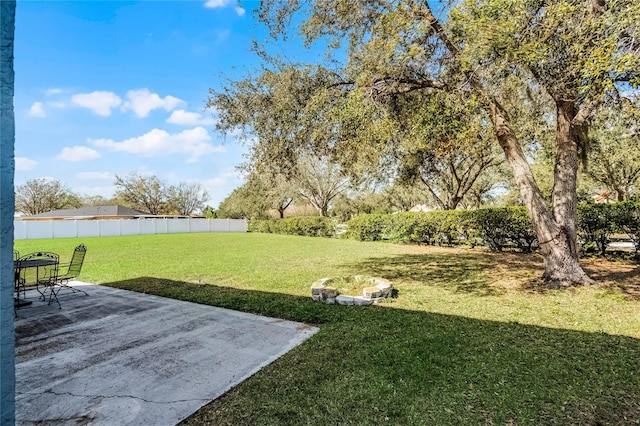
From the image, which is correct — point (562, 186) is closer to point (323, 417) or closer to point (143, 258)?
point (323, 417)

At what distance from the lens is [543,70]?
18.2ft

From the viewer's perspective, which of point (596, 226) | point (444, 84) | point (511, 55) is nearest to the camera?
point (511, 55)

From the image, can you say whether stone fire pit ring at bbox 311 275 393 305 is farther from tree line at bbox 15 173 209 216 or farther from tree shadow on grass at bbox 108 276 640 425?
tree line at bbox 15 173 209 216

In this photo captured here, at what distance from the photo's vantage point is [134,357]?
3.69 metres

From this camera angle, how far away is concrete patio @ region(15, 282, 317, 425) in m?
2.75

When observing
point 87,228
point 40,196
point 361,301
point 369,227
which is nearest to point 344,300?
point 361,301

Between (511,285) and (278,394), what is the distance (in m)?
6.19

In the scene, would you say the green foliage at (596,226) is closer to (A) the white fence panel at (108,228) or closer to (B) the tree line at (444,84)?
(B) the tree line at (444,84)

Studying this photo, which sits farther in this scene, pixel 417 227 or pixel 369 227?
pixel 369 227

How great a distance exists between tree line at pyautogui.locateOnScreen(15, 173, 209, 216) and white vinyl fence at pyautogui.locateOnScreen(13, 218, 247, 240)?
2396 centimetres

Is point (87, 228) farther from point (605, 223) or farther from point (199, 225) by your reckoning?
point (605, 223)

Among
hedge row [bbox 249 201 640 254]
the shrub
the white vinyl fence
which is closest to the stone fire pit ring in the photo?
hedge row [bbox 249 201 640 254]

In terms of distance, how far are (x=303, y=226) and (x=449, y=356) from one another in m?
23.7

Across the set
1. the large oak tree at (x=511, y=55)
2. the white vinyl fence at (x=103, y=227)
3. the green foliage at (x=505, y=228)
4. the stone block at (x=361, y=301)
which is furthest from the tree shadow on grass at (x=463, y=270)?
the white vinyl fence at (x=103, y=227)
